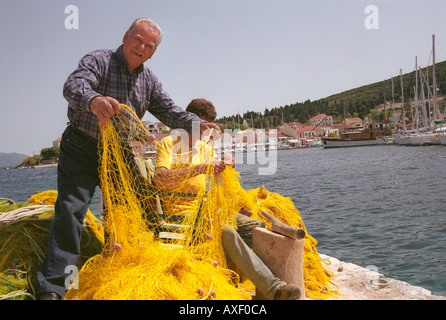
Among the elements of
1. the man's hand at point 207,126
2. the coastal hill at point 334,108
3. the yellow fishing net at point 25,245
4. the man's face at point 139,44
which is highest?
the coastal hill at point 334,108

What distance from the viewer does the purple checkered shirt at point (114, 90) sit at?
265cm

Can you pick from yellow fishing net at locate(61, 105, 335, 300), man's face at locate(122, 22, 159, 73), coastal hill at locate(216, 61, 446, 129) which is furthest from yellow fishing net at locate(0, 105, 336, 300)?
coastal hill at locate(216, 61, 446, 129)

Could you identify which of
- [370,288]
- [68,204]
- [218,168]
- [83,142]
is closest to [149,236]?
[68,204]

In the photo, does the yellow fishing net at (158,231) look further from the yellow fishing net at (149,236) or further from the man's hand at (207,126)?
the man's hand at (207,126)

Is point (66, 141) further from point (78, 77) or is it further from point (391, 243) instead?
point (391, 243)

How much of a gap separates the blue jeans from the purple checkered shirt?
169 millimetres

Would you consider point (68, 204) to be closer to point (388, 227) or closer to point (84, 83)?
point (84, 83)

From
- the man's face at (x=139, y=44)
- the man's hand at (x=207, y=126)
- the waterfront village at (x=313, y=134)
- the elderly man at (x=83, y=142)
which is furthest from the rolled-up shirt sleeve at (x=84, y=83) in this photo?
the man's hand at (x=207, y=126)

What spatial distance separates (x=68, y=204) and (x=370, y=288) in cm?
306

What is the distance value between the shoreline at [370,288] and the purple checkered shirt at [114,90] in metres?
2.34

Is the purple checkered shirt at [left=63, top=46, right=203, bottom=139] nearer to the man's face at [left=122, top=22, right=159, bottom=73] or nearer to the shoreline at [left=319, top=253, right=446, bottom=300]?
the man's face at [left=122, top=22, right=159, bottom=73]

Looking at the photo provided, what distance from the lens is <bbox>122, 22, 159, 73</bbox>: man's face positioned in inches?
116

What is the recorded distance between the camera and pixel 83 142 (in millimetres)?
3020
